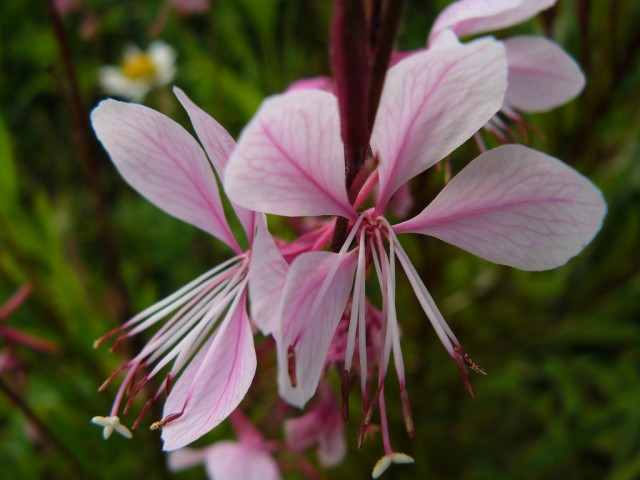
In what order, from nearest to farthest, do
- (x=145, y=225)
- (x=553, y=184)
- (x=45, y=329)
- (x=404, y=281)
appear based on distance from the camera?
(x=553, y=184)
(x=404, y=281)
(x=45, y=329)
(x=145, y=225)

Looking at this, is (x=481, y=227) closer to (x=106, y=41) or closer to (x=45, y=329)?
(x=45, y=329)

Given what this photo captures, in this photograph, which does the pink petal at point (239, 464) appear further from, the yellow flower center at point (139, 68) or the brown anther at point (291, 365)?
the yellow flower center at point (139, 68)

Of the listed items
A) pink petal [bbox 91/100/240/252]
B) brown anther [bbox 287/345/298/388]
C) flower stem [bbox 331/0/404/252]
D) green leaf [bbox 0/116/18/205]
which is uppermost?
flower stem [bbox 331/0/404/252]

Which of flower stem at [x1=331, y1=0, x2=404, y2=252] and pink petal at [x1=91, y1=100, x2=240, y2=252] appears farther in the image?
pink petal at [x1=91, y1=100, x2=240, y2=252]

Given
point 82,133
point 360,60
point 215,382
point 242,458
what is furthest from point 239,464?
point 360,60

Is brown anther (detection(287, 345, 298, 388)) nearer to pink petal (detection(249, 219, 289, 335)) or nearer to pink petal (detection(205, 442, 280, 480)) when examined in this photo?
pink petal (detection(249, 219, 289, 335))

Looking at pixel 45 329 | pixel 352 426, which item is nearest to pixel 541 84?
pixel 352 426

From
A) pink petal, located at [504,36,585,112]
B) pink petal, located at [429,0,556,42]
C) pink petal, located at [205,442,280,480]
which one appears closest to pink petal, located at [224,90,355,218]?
pink petal, located at [429,0,556,42]
